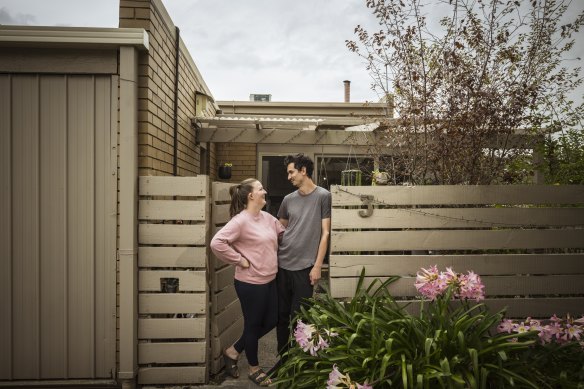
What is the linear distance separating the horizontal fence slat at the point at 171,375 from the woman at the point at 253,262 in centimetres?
49

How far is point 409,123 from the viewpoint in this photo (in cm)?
376

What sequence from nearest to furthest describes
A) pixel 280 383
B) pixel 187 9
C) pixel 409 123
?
1. pixel 280 383
2. pixel 409 123
3. pixel 187 9

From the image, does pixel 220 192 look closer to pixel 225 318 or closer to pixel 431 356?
pixel 225 318

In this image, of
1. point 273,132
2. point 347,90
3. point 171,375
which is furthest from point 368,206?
point 347,90

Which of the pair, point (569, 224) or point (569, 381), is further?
point (569, 224)

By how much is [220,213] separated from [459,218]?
224cm

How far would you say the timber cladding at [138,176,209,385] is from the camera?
12.2 ft

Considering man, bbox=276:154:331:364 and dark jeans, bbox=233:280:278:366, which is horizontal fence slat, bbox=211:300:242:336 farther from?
man, bbox=276:154:331:364

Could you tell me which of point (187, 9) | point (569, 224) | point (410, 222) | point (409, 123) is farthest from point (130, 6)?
point (569, 224)

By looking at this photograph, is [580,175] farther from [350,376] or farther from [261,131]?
[261,131]

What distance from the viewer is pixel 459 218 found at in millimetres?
3395

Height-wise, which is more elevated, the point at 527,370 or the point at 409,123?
the point at 409,123

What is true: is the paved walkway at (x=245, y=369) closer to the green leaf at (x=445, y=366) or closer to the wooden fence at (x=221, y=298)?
the wooden fence at (x=221, y=298)

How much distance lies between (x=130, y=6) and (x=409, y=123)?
284 centimetres
